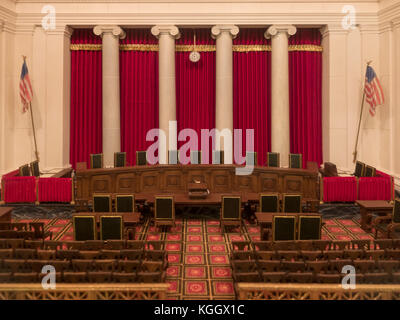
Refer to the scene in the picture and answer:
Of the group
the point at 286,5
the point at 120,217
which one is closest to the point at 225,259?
the point at 120,217

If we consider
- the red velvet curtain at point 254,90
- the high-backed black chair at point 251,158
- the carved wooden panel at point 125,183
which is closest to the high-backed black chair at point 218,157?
the high-backed black chair at point 251,158

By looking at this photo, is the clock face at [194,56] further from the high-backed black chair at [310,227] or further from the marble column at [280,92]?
the high-backed black chair at [310,227]

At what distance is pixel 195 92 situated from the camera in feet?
48.5

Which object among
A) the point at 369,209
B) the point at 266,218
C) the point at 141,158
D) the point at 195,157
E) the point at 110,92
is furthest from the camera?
the point at 110,92

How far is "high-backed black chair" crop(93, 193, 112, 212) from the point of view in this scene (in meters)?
9.14

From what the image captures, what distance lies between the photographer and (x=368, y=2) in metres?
13.3

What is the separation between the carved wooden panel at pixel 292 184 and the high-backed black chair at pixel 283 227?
11.5 ft

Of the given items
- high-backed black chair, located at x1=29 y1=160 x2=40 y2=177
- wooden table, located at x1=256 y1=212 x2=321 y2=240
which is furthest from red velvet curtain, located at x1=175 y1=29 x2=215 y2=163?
wooden table, located at x1=256 y1=212 x2=321 y2=240

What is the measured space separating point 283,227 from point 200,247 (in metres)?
1.68

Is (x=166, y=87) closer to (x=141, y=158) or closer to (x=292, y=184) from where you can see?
(x=141, y=158)

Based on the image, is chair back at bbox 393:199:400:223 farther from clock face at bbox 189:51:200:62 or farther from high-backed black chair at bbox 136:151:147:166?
clock face at bbox 189:51:200:62

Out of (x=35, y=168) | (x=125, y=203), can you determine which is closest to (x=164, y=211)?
(x=125, y=203)

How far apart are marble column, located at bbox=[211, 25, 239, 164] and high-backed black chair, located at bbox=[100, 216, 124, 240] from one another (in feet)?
22.0

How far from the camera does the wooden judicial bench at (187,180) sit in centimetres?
1080
